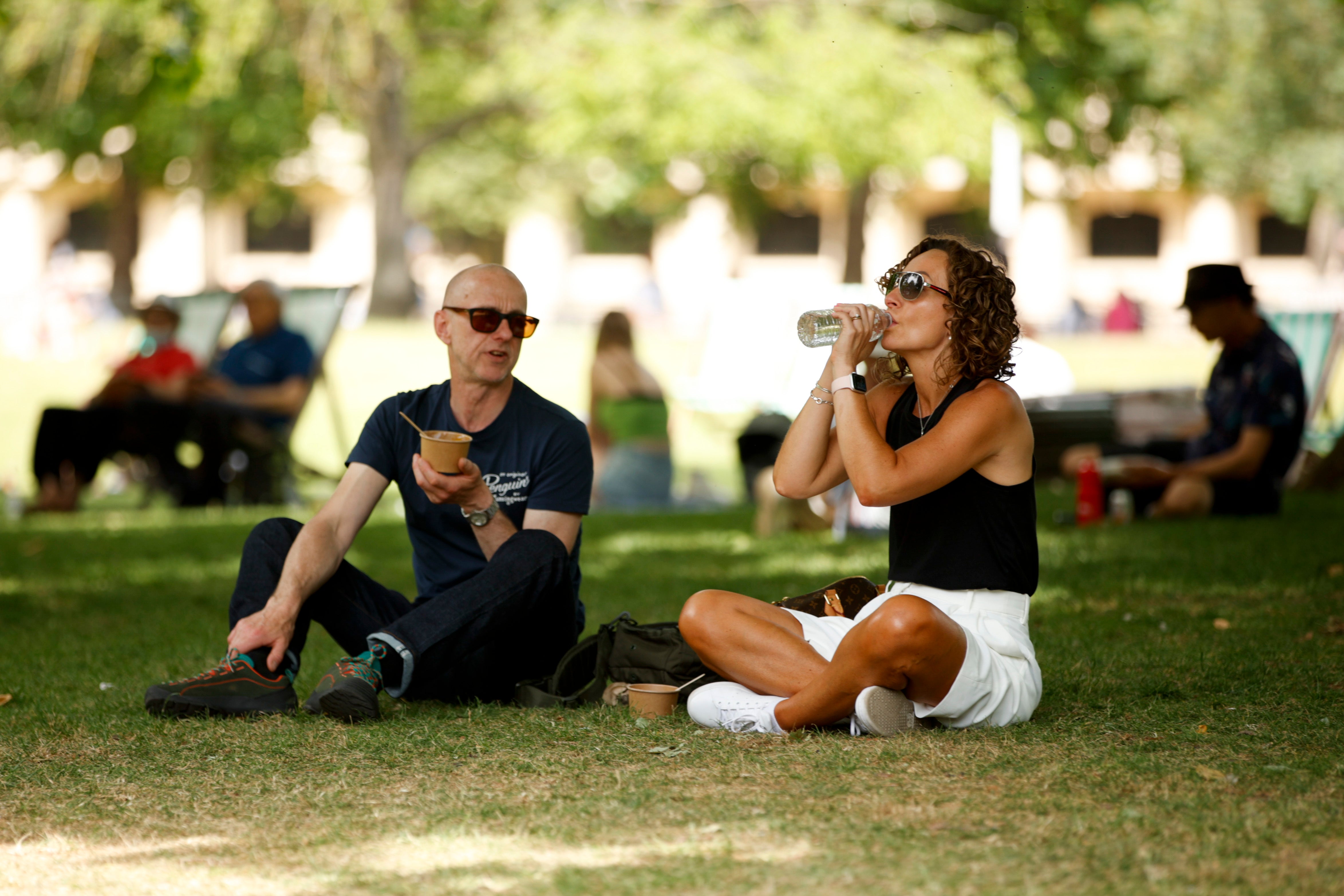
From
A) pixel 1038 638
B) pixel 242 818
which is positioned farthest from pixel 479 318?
pixel 1038 638

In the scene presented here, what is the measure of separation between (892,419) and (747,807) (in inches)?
52.2

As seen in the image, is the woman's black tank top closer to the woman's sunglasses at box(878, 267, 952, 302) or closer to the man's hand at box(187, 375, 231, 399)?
the woman's sunglasses at box(878, 267, 952, 302)

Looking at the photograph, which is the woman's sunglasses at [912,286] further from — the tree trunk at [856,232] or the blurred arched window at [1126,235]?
the blurred arched window at [1126,235]

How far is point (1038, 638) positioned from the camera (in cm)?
559

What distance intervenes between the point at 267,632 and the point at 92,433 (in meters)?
7.04

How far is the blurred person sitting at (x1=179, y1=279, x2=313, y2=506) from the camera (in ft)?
34.7

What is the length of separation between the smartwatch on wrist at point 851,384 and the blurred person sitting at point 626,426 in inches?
251

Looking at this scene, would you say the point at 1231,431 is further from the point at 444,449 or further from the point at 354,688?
the point at 354,688

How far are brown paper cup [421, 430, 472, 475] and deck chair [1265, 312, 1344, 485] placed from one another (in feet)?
27.3

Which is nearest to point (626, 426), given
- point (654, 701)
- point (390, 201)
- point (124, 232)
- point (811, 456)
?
point (654, 701)

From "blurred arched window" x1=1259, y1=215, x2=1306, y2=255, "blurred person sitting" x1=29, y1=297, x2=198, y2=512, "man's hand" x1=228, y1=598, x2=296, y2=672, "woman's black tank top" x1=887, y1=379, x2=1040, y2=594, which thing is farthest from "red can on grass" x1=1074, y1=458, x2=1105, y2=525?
"blurred arched window" x1=1259, y1=215, x2=1306, y2=255

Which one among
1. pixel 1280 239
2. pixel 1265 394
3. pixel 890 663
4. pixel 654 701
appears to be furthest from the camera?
pixel 1280 239

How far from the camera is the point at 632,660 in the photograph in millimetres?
4516

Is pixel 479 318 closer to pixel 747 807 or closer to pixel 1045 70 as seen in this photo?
pixel 747 807
